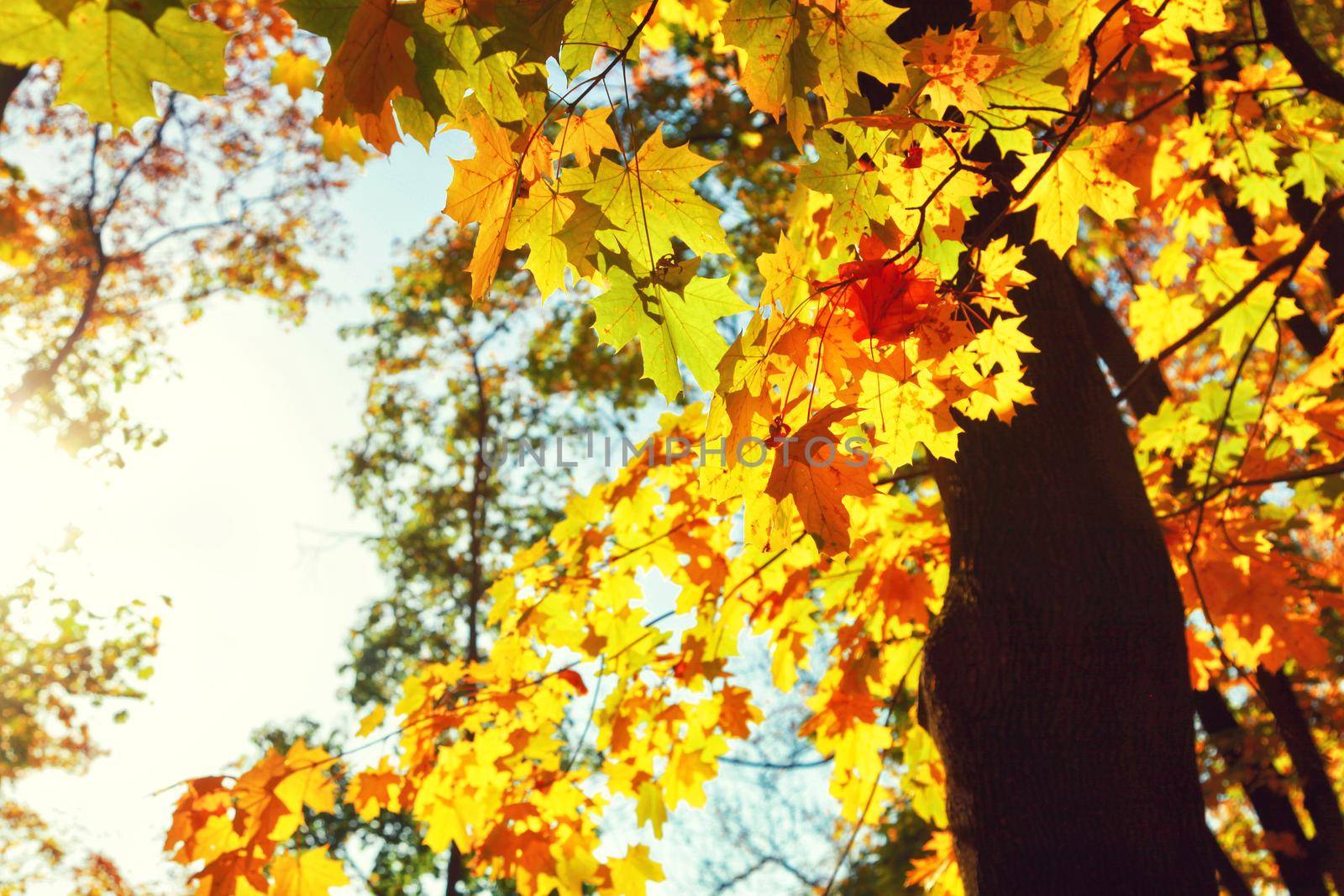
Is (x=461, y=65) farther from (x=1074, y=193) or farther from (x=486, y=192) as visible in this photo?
(x=1074, y=193)

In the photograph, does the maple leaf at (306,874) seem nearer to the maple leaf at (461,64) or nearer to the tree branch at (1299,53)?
the maple leaf at (461,64)

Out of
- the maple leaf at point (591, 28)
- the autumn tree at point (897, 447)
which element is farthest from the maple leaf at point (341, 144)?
the maple leaf at point (591, 28)

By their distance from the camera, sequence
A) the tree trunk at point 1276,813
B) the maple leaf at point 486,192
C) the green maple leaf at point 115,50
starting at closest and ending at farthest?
the green maple leaf at point 115,50 → the maple leaf at point 486,192 → the tree trunk at point 1276,813

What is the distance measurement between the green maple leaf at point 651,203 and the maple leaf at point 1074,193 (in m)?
0.90

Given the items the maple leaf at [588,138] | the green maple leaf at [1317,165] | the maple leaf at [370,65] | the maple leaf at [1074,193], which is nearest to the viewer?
the maple leaf at [370,65]

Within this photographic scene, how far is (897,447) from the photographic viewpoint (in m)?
1.72

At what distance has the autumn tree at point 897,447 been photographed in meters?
1.48

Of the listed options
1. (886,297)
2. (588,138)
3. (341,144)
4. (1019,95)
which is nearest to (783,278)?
(886,297)

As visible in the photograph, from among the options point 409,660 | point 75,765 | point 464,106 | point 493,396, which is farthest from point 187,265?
point 464,106

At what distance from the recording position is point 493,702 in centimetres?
304

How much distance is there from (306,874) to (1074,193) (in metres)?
2.87

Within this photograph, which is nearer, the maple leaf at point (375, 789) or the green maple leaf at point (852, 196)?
the green maple leaf at point (852, 196)

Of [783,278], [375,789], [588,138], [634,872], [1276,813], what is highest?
[588,138]

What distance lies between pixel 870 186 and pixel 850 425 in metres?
0.48
